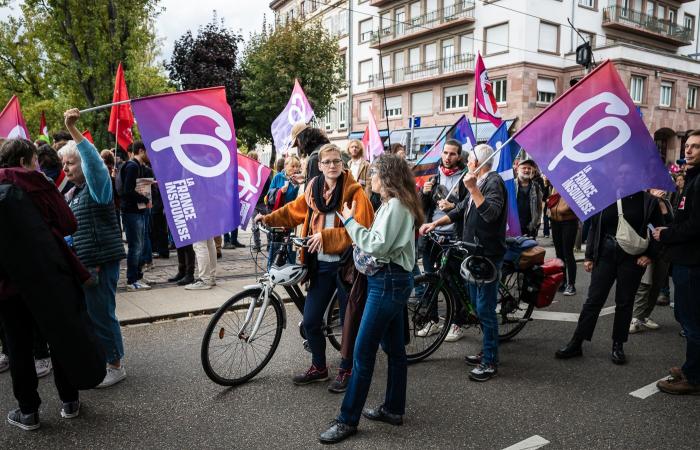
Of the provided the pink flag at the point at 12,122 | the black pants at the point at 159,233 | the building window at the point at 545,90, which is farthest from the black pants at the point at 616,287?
the building window at the point at 545,90

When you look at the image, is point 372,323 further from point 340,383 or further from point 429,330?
point 429,330

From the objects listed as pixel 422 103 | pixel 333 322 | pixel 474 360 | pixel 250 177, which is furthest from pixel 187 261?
pixel 422 103

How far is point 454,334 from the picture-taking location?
5.41 metres

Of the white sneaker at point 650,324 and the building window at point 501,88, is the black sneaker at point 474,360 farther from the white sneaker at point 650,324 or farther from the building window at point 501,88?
the building window at point 501,88

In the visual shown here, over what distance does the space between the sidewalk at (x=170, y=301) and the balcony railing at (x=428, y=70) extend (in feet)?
79.7

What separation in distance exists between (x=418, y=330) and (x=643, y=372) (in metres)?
1.99

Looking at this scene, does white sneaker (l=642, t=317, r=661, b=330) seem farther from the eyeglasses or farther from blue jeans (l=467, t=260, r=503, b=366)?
the eyeglasses

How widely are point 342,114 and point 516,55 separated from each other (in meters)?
16.2

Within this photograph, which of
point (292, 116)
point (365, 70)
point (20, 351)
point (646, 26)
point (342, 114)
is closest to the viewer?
point (20, 351)

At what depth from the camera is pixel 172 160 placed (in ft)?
13.4

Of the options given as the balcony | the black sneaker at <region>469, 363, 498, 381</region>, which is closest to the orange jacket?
the black sneaker at <region>469, 363, 498, 381</region>

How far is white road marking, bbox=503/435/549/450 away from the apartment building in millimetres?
22980

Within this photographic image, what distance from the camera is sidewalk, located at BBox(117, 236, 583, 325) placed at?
5949mm

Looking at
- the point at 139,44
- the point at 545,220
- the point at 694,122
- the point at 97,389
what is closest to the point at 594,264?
the point at 97,389
